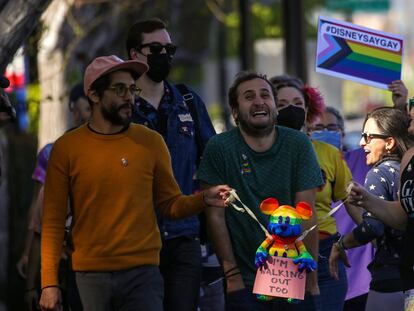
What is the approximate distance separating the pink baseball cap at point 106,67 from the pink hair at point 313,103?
2.00m

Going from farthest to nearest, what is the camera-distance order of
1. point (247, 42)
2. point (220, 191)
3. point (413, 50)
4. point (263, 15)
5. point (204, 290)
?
point (413, 50) → point (263, 15) → point (247, 42) → point (204, 290) → point (220, 191)

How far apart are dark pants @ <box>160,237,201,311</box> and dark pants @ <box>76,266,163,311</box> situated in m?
0.53

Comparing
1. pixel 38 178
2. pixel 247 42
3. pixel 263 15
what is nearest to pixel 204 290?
pixel 38 178

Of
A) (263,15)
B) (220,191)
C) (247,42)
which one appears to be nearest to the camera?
(220,191)

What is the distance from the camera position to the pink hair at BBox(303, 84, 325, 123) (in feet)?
28.6

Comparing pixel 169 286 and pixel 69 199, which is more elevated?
pixel 69 199

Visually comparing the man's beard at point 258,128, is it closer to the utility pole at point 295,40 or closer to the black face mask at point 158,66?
the black face mask at point 158,66

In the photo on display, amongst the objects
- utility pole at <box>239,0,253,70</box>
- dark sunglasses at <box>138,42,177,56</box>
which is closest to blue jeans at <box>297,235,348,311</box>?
dark sunglasses at <box>138,42,177,56</box>

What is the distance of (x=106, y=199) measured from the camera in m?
6.60

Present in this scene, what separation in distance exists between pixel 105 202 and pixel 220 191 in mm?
591

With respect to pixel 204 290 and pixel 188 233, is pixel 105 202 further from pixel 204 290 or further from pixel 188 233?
pixel 204 290

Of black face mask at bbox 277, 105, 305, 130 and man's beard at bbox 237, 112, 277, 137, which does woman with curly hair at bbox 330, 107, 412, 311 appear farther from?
man's beard at bbox 237, 112, 277, 137

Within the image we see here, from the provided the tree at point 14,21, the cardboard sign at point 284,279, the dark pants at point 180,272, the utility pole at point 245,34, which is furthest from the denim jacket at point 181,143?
the utility pole at point 245,34

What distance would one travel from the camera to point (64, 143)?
671 cm
